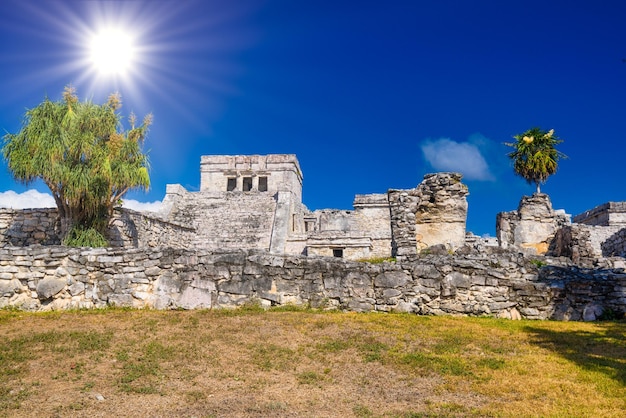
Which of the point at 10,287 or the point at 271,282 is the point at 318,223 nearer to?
the point at 271,282

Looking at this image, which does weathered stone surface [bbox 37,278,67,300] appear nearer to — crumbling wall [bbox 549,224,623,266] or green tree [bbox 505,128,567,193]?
crumbling wall [bbox 549,224,623,266]

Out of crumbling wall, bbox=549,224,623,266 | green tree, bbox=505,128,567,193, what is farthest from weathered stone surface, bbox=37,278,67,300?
green tree, bbox=505,128,567,193

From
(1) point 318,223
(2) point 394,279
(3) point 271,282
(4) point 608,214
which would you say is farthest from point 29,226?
(4) point 608,214

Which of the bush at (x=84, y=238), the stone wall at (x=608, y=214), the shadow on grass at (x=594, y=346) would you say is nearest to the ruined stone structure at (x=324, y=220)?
the shadow on grass at (x=594, y=346)

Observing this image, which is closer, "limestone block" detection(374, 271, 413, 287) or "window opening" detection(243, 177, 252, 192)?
"limestone block" detection(374, 271, 413, 287)

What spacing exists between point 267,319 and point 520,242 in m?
12.3

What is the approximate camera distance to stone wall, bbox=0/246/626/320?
844 centimetres

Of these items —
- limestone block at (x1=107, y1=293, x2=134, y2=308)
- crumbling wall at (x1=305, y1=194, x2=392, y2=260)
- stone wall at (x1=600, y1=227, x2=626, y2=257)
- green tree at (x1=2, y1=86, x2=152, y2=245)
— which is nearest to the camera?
limestone block at (x1=107, y1=293, x2=134, y2=308)

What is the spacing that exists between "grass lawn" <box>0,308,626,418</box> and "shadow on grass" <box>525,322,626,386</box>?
0.02 meters

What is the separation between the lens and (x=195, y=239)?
78.9 feet

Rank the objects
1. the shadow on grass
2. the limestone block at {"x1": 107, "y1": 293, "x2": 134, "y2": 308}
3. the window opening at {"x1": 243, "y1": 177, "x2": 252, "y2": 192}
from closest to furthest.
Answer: the shadow on grass
the limestone block at {"x1": 107, "y1": 293, "x2": 134, "y2": 308}
the window opening at {"x1": 243, "y1": 177, "x2": 252, "y2": 192}

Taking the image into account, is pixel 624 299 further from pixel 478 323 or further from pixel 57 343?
pixel 57 343

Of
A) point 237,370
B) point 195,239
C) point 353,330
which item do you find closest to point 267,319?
point 353,330

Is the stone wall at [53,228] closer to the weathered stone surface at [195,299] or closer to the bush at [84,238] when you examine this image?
the bush at [84,238]
